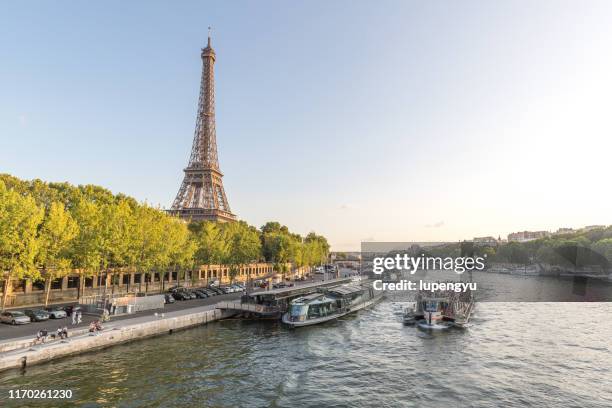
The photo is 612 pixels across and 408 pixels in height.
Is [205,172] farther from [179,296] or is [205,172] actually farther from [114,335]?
[114,335]

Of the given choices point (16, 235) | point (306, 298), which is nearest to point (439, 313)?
point (306, 298)

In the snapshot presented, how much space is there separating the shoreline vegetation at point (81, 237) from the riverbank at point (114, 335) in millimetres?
14173

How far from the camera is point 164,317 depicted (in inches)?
2007

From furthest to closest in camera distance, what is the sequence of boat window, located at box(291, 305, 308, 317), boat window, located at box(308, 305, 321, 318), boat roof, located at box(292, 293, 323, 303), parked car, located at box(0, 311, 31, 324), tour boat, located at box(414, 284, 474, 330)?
boat roof, located at box(292, 293, 323, 303) < tour boat, located at box(414, 284, 474, 330) < boat window, located at box(308, 305, 321, 318) < boat window, located at box(291, 305, 308, 317) < parked car, located at box(0, 311, 31, 324)

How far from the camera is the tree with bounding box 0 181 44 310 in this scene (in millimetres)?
47406

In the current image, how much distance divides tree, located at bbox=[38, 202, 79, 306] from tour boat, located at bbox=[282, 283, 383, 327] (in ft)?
111

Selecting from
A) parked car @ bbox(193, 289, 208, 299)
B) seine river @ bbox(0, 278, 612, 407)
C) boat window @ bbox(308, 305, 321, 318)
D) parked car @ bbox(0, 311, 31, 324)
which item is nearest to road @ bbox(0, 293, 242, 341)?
parked car @ bbox(0, 311, 31, 324)

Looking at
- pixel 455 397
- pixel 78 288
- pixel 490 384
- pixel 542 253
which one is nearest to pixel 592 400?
pixel 490 384

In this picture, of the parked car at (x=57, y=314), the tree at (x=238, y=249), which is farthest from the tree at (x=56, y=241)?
the tree at (x=238, y=249)

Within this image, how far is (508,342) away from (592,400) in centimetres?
1914

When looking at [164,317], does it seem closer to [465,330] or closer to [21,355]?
[21,355]

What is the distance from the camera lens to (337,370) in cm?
3784

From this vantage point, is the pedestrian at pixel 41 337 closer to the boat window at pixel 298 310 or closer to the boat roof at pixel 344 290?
the boat window at pixel 298 310

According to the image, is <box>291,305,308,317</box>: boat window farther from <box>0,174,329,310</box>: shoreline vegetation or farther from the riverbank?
<box>0,174,329,310</box>: shoreline vegetation
